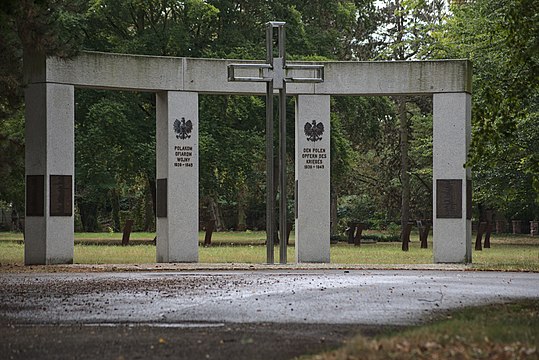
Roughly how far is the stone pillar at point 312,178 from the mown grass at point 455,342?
15890 mm

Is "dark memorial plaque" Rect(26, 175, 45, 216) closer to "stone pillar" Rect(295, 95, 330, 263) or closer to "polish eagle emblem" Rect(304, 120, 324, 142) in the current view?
"stone pillar" Rect(295, 95, 330, 263)

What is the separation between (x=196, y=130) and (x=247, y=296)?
12.3m

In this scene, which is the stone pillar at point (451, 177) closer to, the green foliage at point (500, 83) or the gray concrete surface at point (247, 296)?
the green foliage at point (500, 83)

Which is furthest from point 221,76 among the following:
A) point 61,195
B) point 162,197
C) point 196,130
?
point 61,195

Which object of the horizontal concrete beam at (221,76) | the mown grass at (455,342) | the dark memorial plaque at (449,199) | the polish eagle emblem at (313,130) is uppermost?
the horizontal concrete beam at (221,76)

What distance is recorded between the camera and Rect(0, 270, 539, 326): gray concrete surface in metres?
13.2

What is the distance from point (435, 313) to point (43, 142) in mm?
14449

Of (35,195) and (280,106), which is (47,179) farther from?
(280,106)

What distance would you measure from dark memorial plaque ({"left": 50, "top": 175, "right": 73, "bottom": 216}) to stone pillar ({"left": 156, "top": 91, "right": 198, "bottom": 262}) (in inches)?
101

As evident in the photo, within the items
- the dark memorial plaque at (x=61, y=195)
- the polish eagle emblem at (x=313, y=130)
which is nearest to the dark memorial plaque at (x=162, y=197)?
the dark memorial plaque at (x=61, y=195)

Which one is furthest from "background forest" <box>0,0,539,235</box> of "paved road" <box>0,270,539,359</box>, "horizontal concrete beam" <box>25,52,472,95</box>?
"paved road" <box>0,270,539,359</box>

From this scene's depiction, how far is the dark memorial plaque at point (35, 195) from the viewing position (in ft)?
84.9

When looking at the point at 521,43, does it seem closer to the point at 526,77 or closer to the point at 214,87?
the point at 526,77

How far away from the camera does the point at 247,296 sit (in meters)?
15.9
